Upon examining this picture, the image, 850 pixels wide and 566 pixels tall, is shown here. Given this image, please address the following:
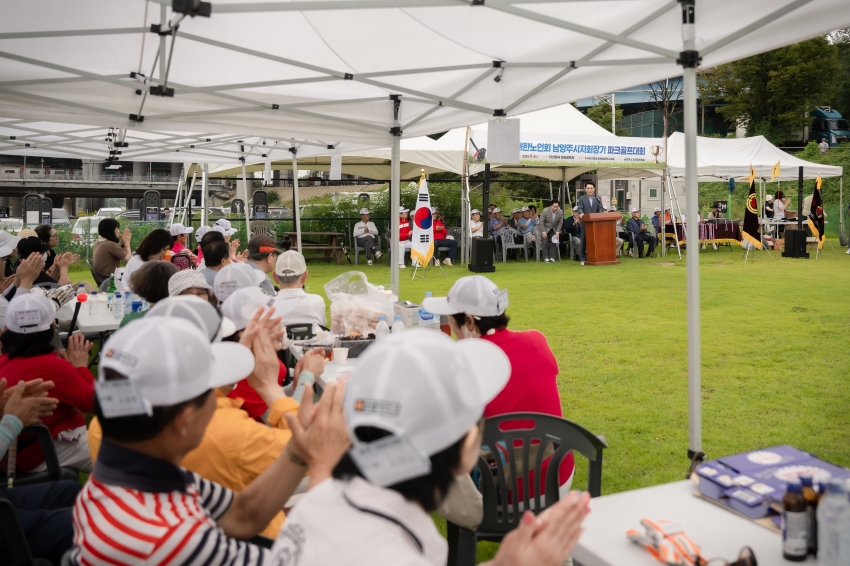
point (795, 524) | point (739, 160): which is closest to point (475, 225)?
point (739, 160)

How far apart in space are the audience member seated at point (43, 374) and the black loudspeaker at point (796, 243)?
19.4 meters

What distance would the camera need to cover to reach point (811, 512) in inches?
65.8

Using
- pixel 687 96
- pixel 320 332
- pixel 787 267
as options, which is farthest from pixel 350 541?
pixel 787 267

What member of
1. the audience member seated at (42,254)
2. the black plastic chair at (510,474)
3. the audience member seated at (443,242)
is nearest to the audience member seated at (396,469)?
the black plastic chair at (510,474)

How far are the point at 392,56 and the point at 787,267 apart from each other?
46.8ft

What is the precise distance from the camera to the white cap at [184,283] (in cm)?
431

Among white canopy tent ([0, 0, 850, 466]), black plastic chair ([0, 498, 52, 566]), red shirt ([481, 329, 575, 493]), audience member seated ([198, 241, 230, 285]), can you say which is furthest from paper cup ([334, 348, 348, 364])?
audience member seated ([198, 241, 230, 285])

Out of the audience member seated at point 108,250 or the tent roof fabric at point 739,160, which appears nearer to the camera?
the audience member seated at point 108,250

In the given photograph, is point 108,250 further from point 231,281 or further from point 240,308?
point 240,308

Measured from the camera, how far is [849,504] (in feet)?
4.99

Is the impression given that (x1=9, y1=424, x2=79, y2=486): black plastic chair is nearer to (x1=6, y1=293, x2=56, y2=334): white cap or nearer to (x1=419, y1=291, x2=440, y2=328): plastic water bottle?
(x1=6, y1=293, x2=56, y2=334): white cap

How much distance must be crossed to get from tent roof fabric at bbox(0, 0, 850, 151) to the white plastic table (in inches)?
105

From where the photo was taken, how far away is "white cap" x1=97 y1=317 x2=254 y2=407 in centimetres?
149

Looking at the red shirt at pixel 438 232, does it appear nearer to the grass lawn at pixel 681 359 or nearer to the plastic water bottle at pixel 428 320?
the grass lawn at pixel 681 359
